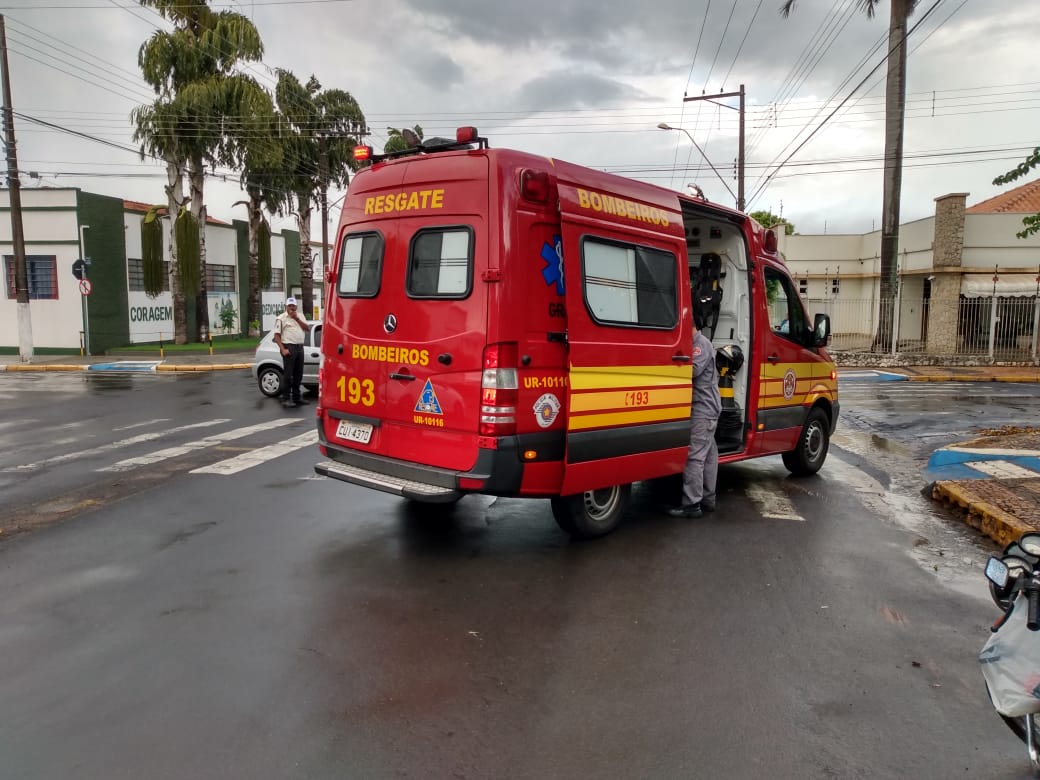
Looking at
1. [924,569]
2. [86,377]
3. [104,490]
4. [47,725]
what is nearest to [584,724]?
[47,725]

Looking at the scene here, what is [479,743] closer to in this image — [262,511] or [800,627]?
[800,627]

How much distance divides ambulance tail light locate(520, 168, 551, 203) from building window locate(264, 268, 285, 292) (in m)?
36.1

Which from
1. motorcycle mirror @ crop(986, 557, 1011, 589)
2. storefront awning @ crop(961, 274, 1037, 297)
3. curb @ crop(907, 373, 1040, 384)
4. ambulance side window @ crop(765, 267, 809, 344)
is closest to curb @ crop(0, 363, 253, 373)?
ambulance side window @ crop(765, 267, 809, 344)

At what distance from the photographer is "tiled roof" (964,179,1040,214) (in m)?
29.2

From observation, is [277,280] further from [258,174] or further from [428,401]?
[428,401]

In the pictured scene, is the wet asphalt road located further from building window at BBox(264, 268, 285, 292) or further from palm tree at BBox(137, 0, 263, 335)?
building window at BBox(264, 268, 285, 292)

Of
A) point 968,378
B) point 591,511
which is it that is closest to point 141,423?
point 591,511

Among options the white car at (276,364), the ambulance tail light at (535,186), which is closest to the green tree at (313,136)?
the white car at (276,364)

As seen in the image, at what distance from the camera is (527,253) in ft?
17.0

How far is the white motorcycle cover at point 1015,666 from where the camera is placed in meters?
2.71

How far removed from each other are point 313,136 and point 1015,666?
31863 mm

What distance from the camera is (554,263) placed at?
537 centimetres

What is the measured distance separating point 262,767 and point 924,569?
4.84 meters

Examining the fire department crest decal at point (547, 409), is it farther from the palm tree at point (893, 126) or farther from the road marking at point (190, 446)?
the palm tree at point (893, 126)
